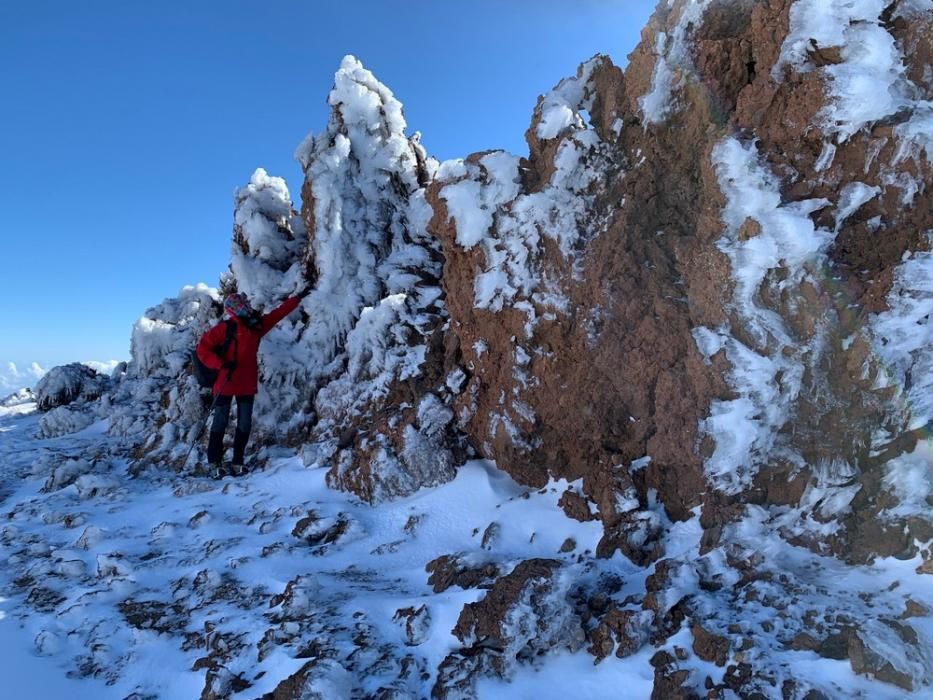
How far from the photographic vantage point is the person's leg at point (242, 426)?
32.0 feet

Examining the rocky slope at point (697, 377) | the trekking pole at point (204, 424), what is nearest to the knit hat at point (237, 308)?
the trekking pole at point (204, 424)

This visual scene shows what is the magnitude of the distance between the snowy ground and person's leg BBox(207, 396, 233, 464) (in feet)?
2.02

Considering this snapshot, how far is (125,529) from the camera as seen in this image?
8.01 meters

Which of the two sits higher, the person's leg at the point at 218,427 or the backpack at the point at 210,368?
the backpack at the point at 210,368

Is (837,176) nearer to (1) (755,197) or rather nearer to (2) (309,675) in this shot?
(1) (755,197)

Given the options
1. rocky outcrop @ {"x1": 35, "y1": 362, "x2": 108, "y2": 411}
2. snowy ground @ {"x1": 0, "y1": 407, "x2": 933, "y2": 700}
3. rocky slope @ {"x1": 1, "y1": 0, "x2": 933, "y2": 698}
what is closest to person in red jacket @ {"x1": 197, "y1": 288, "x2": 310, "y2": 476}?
snowy ground @ {"x1": 0, "y1": 407, "x2": 933, "y2": 700}

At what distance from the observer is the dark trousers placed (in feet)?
32.0

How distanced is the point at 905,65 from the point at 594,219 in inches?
119

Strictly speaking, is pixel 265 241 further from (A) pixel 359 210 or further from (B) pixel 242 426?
(B) pixel 242 426

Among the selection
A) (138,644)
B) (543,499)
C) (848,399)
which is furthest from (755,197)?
(138,644)

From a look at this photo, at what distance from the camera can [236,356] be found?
9727 mm

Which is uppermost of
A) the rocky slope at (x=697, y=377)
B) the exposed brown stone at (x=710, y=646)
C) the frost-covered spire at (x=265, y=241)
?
the frost-covered spire at (x=265, y=241)

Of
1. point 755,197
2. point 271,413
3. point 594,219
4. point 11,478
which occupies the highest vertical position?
point 594,219

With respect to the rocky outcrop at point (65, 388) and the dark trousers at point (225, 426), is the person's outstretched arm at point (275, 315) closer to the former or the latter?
the dark trousers at point (225, 426)
